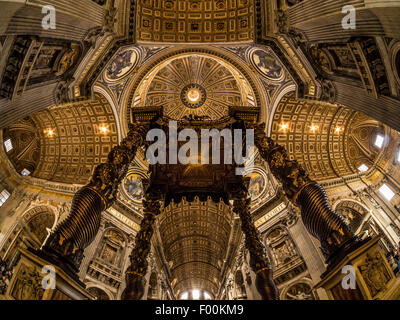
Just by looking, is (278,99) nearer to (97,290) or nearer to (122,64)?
(122,64)

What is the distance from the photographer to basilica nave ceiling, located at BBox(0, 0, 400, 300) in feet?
24.7

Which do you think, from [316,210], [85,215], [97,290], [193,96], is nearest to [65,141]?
[97,290]

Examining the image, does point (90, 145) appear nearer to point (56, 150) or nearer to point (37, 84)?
point (56, 150)

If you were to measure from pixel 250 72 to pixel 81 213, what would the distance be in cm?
1396

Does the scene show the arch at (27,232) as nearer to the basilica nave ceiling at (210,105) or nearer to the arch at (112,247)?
the basilica nave ceiling at (210,105)

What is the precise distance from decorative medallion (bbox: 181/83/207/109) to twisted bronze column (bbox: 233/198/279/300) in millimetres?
14617

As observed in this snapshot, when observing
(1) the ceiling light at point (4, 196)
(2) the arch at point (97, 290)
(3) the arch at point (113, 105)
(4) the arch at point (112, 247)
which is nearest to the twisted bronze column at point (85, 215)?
(3) the arch at point (113, 105)

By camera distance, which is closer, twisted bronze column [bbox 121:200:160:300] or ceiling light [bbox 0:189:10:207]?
twisted bronze column [bbox 121:200:160:300]

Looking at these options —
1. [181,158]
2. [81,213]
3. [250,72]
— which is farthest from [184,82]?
[81,213]

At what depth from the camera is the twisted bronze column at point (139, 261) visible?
5703mm

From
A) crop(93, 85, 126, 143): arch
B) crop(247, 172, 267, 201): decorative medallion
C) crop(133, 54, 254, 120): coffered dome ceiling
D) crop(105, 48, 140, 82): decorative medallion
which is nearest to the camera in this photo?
crop(105, 48, 140, 82): decorative medallion

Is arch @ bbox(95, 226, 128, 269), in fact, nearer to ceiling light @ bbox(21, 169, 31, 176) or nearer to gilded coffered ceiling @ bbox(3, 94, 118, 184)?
gilded coffered ceiling @ bbox(3, 94, 118, 184)

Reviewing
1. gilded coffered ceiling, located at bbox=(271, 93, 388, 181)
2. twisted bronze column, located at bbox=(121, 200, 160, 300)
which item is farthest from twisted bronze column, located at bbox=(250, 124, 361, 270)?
gilded coffered ceiling, located at bbox=(271, 93, 388, 181)

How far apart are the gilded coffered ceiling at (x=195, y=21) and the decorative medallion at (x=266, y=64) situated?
120 cm
